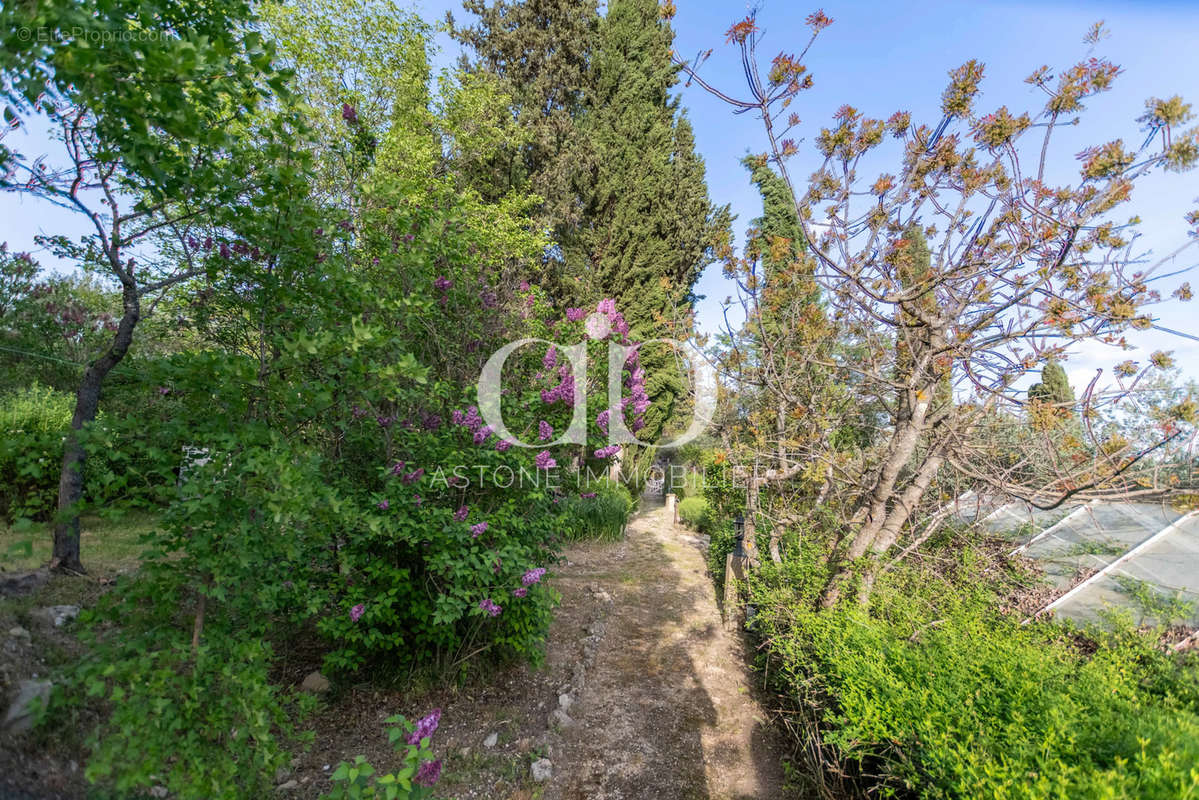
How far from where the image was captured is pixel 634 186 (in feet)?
39.2

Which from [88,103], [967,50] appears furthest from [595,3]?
[88,103]

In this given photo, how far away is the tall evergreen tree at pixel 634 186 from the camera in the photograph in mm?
11922

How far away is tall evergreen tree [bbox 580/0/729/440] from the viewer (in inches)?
469

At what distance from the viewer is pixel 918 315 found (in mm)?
3184

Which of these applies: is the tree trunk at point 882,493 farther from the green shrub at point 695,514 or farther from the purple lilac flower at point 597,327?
the green shrub at point 695,514

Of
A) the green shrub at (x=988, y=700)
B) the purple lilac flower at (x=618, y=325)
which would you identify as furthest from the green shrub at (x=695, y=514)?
the purple lilac flower at (x=618, y=325)

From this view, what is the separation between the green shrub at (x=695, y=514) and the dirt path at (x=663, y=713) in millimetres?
3662

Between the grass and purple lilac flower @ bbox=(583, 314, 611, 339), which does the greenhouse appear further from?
the grass

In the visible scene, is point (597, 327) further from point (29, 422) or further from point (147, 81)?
point (29, 422)

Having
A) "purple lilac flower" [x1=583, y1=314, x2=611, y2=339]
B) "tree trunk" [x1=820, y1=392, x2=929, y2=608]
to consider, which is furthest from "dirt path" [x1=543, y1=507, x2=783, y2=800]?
"purple lilac flower" [x1=583, y1=314, x2=611, y2=339]

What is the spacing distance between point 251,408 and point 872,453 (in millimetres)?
4429

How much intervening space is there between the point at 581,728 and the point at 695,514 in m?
6.90

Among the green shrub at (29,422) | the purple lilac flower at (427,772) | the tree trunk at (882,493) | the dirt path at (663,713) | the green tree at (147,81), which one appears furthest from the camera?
the green shrub at (29,422)

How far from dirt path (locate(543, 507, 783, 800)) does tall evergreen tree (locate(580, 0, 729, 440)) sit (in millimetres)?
6948
